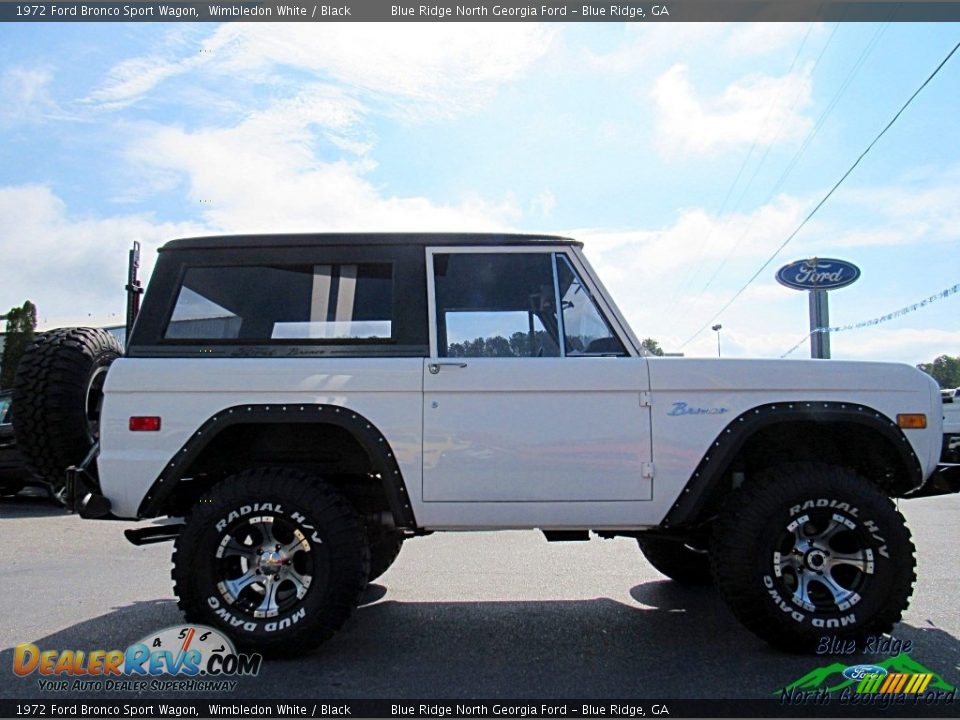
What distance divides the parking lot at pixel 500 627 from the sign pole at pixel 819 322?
26.3ft

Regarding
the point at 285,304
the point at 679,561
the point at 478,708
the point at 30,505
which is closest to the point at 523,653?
the point at 478,708

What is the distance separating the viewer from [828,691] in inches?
130

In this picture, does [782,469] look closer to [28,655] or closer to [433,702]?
[433,702]

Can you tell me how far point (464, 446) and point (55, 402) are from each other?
7.44 feet

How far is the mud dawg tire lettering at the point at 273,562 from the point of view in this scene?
3621mm

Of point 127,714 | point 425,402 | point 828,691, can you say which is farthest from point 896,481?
point 127,714

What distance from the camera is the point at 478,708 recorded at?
3.11 metres

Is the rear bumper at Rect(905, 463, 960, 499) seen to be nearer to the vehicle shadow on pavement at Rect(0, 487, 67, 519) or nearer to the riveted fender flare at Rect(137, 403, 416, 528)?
the riveted fender flare at Rect(137, 403, 416, 528)

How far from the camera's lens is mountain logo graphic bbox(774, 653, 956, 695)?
331cm

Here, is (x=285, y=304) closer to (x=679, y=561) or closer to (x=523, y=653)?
(x=523, y=653)

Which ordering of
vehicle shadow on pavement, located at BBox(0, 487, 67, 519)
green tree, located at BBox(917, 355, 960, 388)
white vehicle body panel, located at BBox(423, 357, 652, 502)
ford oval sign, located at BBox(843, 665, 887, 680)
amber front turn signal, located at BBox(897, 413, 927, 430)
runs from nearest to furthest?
1. ford oval sign, located at BBox(843, 665, 887, 680)
2. white vehicle body panel, located at BBox(423, 357, 652, 502)
3. amber front turn signal, located at BBox(897, 413, 927, 430)
4. vehicle shadow on pavement, located at BBox(0, 487, 67, 519)
5. green tree, located at BBox(917, 355, 960, 388)

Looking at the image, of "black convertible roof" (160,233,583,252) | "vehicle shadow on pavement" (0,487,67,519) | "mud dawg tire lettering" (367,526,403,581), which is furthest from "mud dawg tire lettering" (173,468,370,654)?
"vehicle shadow on pavement" (0,487,67,519)

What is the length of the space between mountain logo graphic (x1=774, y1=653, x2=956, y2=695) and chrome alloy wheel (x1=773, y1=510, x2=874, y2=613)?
0.96 feet

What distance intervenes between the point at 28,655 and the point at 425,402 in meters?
2.46
